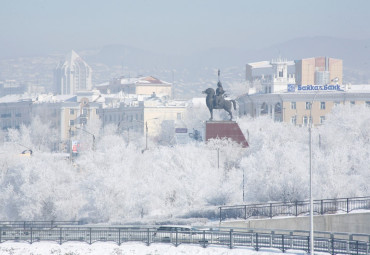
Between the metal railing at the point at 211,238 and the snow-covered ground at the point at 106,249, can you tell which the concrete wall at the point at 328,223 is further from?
the snow-covered ground at the point at 106,249

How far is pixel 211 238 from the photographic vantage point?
41.3 metres

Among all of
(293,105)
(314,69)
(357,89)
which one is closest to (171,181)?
(293,105)

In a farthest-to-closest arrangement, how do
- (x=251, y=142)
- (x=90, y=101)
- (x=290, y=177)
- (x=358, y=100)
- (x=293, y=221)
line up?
(x=90, y=101) → (x=358, y=100) → (x=251, y=142) → (x=290, y=177) → (x=293, y=221)

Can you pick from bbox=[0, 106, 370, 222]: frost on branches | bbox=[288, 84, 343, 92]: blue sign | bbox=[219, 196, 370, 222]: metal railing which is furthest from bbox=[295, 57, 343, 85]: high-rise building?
bbox=[219, 196, 370, 222]: metal railing

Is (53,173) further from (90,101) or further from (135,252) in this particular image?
(90,101)

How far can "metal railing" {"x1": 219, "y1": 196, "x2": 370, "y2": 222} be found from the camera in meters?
50.5

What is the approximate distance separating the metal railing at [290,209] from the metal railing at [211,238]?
726 centimetres

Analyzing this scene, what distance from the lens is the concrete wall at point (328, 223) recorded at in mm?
49438

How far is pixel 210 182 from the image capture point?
70875 millimetres

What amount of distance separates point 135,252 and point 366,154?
141 ft

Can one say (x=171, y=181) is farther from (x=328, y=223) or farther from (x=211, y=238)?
(x=211, y=238)

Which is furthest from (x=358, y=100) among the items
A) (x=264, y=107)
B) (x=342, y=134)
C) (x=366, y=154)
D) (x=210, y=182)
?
(x=210, y=182)

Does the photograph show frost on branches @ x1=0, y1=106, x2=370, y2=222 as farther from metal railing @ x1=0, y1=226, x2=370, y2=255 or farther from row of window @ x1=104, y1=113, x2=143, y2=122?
row of window @ x1=104, y1=113, x2=143, y2=122

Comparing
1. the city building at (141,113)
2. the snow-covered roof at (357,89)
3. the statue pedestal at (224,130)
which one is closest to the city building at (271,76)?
the snow-covered roof at (357,89)
